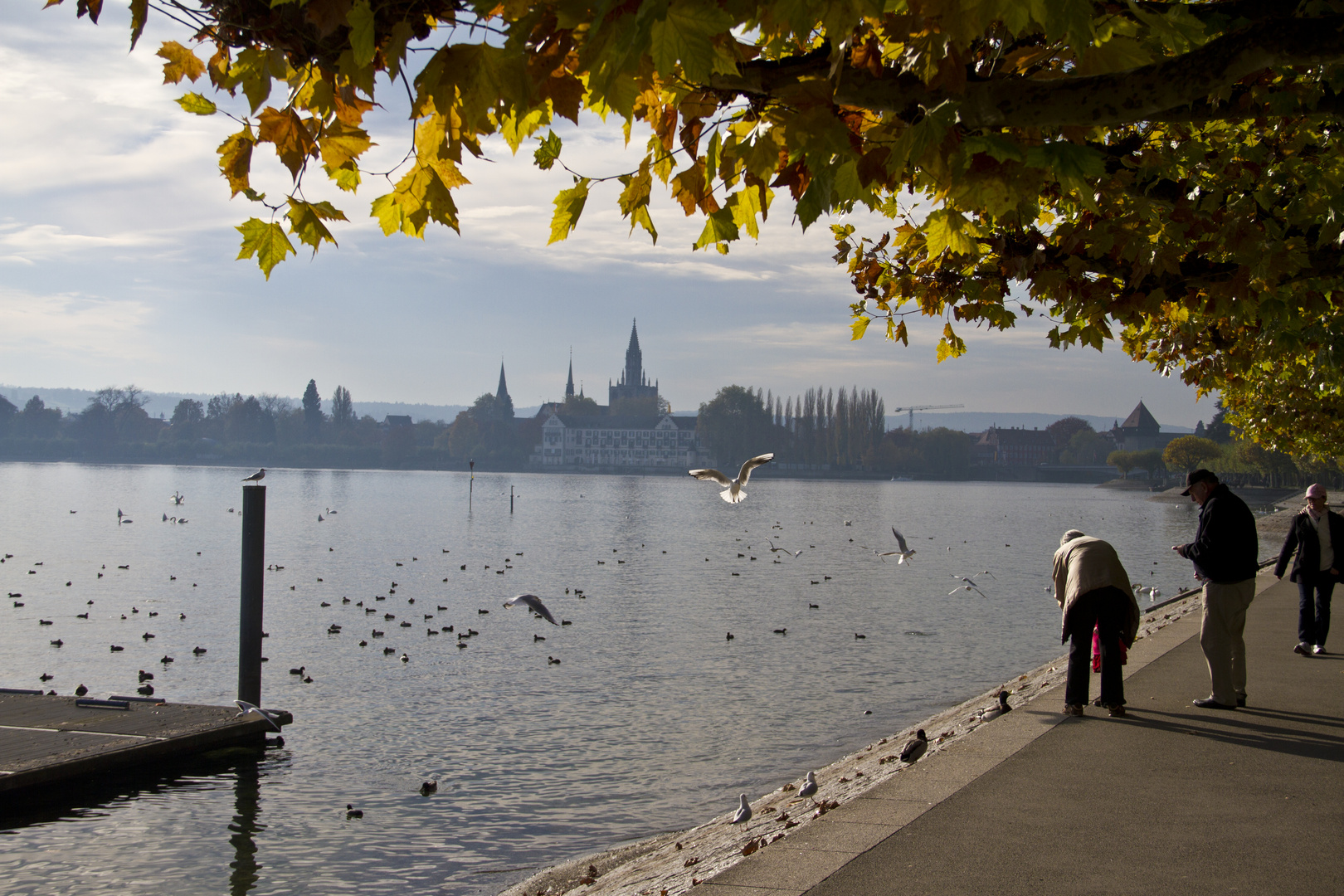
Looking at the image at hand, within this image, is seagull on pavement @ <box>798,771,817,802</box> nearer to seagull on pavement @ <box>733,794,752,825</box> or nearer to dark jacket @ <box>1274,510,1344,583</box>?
seagull on pavement @ <box>733,794,752,825</box>

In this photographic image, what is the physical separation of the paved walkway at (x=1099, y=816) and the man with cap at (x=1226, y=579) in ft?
1.11

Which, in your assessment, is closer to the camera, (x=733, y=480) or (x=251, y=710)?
(x=733, y=480)

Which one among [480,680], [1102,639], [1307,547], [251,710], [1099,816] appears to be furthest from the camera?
[480,680]

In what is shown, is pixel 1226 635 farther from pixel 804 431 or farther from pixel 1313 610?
pixel 804 431

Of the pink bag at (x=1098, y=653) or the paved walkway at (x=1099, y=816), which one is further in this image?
the pink bag at (x=1098, y=653)

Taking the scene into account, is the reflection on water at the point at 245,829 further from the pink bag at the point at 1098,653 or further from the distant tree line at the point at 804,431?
the distant tree line at the point at 804,431

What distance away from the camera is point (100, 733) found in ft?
35.5

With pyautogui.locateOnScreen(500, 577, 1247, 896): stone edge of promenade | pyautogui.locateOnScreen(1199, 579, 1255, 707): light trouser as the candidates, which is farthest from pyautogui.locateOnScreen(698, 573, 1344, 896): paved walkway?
pyautogui.locateOnScreen(1199, 579, 1255, 707): light trouser

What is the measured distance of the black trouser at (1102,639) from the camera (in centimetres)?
840

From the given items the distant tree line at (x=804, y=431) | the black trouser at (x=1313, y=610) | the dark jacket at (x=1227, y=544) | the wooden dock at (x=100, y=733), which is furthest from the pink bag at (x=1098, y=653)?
the distant tree line at (x=804, y=431)

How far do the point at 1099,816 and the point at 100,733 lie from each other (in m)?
9.74

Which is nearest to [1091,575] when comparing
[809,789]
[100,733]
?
[809,789]

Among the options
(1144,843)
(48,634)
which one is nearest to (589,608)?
(48,634)

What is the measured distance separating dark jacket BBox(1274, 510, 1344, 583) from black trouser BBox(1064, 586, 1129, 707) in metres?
4.25
